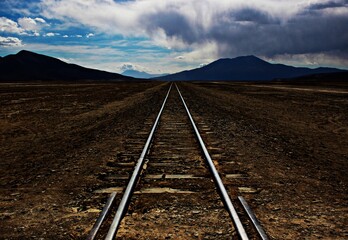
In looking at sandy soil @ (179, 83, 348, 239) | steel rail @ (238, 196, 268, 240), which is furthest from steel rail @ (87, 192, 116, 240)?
sandy soil @ (179, 83, 348, 239)

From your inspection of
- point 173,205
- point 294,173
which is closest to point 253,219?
point 173,205

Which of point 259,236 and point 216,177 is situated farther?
point 216,177

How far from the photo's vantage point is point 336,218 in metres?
4.14

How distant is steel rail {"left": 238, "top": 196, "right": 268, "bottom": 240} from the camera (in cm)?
348

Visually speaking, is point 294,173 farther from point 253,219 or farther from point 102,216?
point 102,216

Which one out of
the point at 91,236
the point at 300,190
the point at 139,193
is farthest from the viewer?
the point at 300,190

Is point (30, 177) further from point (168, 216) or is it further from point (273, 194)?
point (273, 194)

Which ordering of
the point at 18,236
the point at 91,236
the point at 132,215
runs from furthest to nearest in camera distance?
1. the point at 132,215
2. the point at 18,236
3. the point at 91,236

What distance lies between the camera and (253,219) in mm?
3859

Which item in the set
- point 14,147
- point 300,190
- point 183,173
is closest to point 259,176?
point 300,190

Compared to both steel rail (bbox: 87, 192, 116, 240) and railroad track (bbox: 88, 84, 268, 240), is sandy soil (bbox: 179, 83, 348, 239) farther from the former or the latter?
steel rail (bbox: 87, 192, 116, 240)

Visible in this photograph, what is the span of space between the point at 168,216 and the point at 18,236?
183 cm

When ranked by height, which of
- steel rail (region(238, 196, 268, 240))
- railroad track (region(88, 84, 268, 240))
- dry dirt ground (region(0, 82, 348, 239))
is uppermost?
steel rail (region(238, 196, 268, 240))

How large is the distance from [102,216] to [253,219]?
188cm
